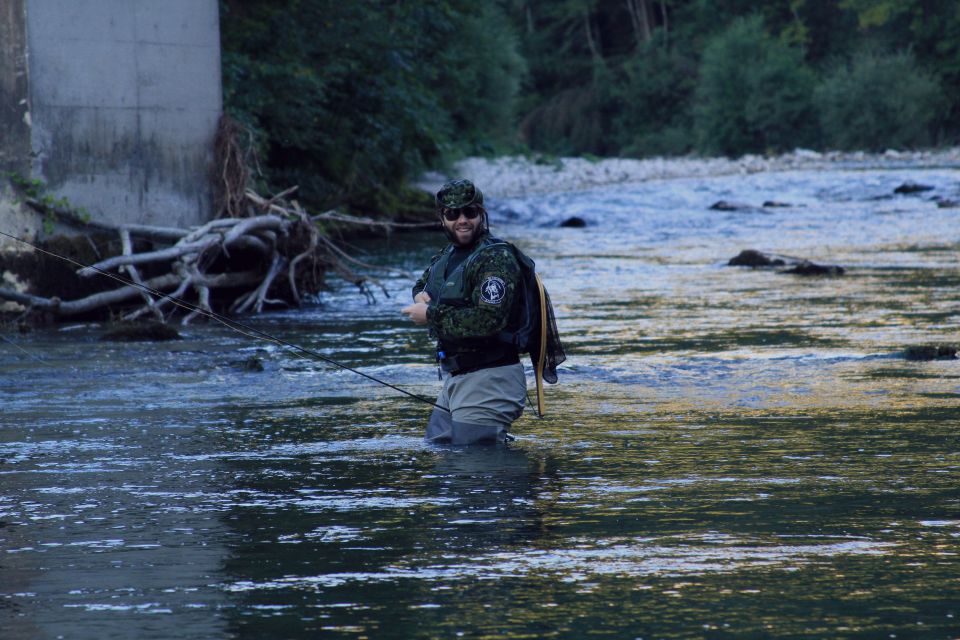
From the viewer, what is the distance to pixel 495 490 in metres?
6.53

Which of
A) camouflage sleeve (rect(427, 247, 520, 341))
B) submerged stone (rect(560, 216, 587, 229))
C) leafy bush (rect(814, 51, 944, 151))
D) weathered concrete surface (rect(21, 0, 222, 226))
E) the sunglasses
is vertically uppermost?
leafy bush (rect(814, 51, 944, 151))

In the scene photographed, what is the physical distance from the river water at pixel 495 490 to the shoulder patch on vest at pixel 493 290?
31.3 inches

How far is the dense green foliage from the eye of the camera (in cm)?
2789

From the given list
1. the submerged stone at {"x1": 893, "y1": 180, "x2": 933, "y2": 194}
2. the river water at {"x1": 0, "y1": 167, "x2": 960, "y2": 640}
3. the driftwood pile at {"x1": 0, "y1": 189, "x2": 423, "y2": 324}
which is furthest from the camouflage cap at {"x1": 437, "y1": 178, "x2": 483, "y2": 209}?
the submerged stone at {"x1": 893, "y1": 180, "x2": 933, "y2": 194}

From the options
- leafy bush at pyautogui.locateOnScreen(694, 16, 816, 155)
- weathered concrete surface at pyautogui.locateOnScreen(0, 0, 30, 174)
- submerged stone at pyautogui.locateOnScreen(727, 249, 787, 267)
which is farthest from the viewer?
leafy bush at pyautogui.locateOnScreen(694, 16, 816, 155)

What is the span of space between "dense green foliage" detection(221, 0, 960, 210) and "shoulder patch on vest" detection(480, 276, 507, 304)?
1289cm

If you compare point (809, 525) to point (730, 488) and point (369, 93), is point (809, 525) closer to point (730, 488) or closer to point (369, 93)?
point (730, 488)

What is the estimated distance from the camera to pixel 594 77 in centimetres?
9200

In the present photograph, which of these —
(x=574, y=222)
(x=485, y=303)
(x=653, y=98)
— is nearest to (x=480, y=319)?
(x=485, y=303)

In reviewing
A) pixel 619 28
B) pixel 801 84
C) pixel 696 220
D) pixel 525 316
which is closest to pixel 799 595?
pixel 525 316

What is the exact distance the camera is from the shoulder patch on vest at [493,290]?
7.21 m

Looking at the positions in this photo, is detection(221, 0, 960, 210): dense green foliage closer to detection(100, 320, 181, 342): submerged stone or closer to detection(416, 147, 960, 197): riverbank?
detection(416, 147, 960, 197): riverbank

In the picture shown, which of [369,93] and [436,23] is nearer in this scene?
[369,93]

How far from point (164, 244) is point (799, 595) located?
11.7 m
